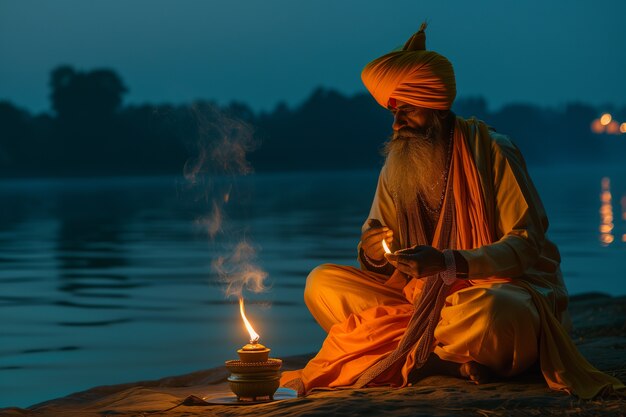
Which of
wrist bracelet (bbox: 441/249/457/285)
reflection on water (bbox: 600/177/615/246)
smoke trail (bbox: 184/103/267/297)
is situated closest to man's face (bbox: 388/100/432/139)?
wrist bracelet (bbox: 441/249/457/285)

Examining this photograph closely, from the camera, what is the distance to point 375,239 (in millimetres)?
Result: 5332

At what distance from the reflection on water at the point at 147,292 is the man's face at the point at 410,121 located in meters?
1.90

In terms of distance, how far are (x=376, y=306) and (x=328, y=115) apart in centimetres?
8181

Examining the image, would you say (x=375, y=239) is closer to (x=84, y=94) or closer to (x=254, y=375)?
(x=254, y=375)

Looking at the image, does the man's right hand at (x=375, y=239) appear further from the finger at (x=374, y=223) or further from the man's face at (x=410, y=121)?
the man's face at (x=410, y=121)

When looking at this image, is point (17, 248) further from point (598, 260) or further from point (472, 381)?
point (472, 381)

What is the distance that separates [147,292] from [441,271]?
6.31m

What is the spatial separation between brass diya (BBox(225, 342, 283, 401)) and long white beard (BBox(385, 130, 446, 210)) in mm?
1063

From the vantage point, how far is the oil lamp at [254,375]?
192 inches

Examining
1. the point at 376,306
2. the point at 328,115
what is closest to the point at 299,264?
the point at 376,306

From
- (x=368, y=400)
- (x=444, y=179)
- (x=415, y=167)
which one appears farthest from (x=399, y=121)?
(x=368, y=400)

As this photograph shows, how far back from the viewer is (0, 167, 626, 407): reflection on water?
7078 millimetres

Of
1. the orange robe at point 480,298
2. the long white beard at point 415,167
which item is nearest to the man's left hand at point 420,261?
the orange robe at point 480,298

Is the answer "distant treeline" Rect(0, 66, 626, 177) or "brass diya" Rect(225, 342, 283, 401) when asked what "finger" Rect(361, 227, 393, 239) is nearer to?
"brass diya" Rect(225, 342, 283, 401)
